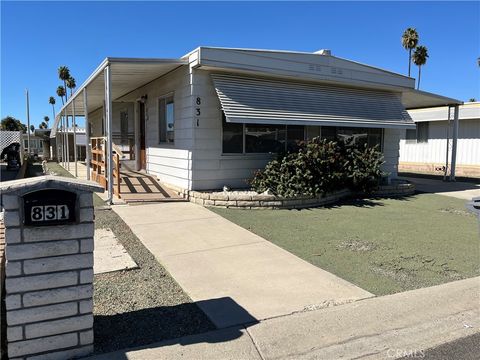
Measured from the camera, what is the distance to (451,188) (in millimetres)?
13539

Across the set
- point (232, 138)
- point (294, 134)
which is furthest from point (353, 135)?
point (232, 138)

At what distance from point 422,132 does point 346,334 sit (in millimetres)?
19915

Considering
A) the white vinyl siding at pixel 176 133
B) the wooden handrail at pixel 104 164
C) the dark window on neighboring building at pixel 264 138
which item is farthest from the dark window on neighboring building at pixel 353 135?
the wooden handrail at pixel 104 164

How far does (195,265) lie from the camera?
5207mm

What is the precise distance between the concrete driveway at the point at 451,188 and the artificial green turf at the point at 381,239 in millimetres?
2264

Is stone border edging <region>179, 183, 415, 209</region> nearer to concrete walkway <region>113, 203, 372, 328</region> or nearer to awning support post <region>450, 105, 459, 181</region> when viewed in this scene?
concrete walkway <region>113, 203, 372, 328</region>

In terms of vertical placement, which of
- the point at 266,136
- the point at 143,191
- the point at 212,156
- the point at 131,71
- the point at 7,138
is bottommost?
the point at 143,191

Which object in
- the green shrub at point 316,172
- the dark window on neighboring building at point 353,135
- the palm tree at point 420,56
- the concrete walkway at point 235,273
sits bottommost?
the concrete walkway at point 235,273

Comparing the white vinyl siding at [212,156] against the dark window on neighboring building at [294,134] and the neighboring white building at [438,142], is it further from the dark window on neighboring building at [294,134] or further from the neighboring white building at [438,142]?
the neighboring white building at [438,142]

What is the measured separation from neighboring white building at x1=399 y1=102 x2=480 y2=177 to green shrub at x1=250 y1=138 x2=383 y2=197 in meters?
8.89

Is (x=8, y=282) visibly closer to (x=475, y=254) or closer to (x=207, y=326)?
(x=207, y=326)

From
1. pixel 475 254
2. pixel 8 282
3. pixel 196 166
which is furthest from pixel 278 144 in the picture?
pixel 8 282

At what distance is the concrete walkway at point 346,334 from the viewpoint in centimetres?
316

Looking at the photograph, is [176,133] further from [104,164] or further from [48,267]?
[48,267]
